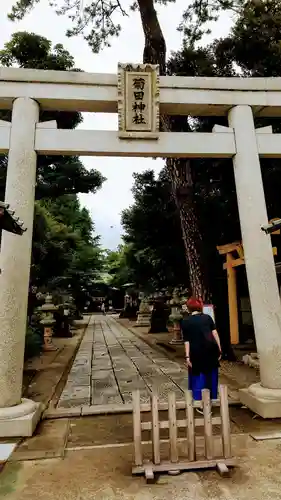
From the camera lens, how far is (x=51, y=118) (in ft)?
43.4

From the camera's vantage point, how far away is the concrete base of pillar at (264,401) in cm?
463

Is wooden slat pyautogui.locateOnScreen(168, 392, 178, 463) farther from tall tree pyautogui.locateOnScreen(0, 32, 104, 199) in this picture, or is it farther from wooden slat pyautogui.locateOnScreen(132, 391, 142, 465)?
tall tree pyautogui.locateOnScreen(0, 32, 104, 199)

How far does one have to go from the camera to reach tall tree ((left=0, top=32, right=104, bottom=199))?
1424 cm

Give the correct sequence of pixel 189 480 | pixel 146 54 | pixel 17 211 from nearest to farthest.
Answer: pixel 189 480 < pixel 17 211 < pixel 146 54

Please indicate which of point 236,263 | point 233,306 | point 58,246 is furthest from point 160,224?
point 58,246

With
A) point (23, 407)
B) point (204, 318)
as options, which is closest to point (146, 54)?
point (204, 318)

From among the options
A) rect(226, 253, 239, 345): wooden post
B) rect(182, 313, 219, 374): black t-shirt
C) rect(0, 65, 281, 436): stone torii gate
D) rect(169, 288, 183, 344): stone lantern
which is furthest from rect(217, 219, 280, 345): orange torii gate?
rect(182, 313, 219, 374): black t-shirt

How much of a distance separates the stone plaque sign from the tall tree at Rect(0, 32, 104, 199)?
26.1ft

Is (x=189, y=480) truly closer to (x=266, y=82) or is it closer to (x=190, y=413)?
(x=190, y=413)

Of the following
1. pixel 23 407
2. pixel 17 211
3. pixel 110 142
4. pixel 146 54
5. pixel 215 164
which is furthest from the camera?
pixel 215 164

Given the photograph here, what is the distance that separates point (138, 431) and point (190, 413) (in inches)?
20.5

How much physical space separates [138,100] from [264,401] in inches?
187

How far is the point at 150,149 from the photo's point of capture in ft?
17.5

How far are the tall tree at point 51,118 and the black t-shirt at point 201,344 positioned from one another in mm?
10199
